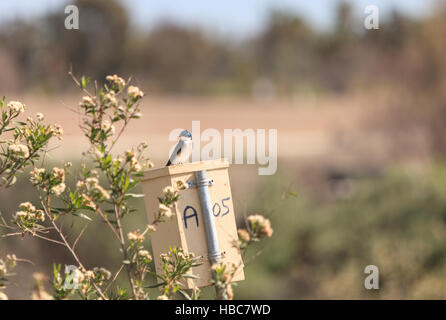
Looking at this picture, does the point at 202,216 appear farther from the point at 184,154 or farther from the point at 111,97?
the point at 111,97

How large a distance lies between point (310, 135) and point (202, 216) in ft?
83.9

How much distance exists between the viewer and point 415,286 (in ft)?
36.3

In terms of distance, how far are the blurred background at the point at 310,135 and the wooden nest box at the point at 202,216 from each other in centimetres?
12

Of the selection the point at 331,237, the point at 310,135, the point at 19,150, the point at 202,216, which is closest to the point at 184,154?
the point at 202,216

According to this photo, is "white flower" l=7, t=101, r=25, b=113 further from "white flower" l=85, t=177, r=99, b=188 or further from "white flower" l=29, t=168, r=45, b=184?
"white flower" l=85, t=177, r=99, b=188

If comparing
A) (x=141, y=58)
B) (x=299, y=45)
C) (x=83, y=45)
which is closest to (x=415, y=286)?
(x=83, y=45)

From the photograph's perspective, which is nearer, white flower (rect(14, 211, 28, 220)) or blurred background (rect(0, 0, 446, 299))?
white flower (rect(14, 211, 28, 220))

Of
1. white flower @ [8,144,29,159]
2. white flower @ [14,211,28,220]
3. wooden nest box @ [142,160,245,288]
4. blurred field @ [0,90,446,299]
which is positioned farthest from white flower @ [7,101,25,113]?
blurred field @ [0,90,446,299]

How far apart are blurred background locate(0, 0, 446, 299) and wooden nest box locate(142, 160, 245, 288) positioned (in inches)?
4.5

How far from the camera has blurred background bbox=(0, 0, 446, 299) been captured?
11.3 meters

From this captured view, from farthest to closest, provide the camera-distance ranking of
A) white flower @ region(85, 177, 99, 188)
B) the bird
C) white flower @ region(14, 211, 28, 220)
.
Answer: the bird < white flower @ region(14, 211, 28, 220) < white flower @ region(85, 177, 99, 188)

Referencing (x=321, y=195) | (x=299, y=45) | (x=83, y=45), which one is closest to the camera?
(x=321, y=195)
